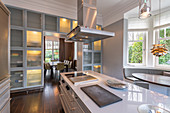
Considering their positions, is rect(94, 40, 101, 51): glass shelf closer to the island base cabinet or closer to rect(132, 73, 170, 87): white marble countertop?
rect(132, 73, 170, 87): white marble countertop

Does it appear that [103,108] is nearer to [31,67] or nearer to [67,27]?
[31,67]

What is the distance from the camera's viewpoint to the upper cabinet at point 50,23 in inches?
125

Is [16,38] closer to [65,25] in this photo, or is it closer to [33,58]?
[33,58]

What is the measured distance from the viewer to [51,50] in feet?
26.3

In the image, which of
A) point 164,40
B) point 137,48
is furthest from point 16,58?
point 164,40

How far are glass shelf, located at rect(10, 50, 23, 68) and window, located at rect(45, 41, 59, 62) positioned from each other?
5.14 meters

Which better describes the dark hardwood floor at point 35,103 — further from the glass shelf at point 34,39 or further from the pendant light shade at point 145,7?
the pendant light shade at point 145,7

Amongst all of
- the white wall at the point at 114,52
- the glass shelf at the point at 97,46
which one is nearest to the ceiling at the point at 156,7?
the white wall at the point at 114,52

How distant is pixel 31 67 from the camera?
2.91 meters

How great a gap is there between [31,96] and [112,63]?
3334 mm

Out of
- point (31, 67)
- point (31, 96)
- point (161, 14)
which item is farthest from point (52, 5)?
point (161, 14)

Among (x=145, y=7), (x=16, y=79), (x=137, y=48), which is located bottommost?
(x=16, y=79)

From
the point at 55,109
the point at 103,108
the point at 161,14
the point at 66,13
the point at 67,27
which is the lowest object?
the point at 55,109

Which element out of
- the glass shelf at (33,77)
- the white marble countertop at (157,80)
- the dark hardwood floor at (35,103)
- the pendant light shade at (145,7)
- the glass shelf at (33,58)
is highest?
the pendant light shade at (145,7)
